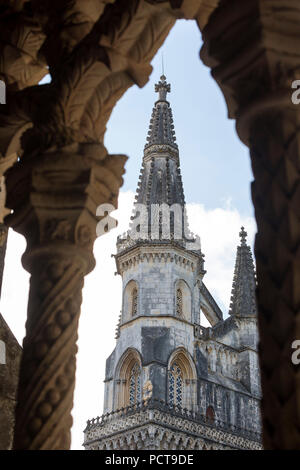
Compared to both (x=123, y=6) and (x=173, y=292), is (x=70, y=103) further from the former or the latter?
(x=173, y=292)

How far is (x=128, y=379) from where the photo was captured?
35.5 m

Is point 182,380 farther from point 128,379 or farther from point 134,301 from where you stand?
point 134,301

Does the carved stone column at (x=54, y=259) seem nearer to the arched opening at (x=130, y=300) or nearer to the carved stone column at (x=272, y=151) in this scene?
the carved stone column at (x=272, y=151)

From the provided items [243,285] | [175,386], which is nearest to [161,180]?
[243,285]

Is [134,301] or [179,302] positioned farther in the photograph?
[179,302]

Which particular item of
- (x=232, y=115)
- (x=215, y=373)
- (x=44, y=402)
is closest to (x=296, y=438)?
(x=44, y=402)

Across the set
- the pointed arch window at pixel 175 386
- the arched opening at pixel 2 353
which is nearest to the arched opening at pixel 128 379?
the pointed arch window at pixel 175 386

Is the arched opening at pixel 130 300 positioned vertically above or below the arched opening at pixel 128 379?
above

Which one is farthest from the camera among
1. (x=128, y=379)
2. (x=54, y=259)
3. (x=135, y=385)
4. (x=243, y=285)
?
(x=243, y=285)

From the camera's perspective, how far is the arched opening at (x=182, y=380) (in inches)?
1378

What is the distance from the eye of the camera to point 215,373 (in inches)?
1518

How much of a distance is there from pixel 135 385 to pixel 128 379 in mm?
606

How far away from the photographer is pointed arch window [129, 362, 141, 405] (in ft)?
114

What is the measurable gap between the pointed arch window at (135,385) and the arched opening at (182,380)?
1.49 meters
